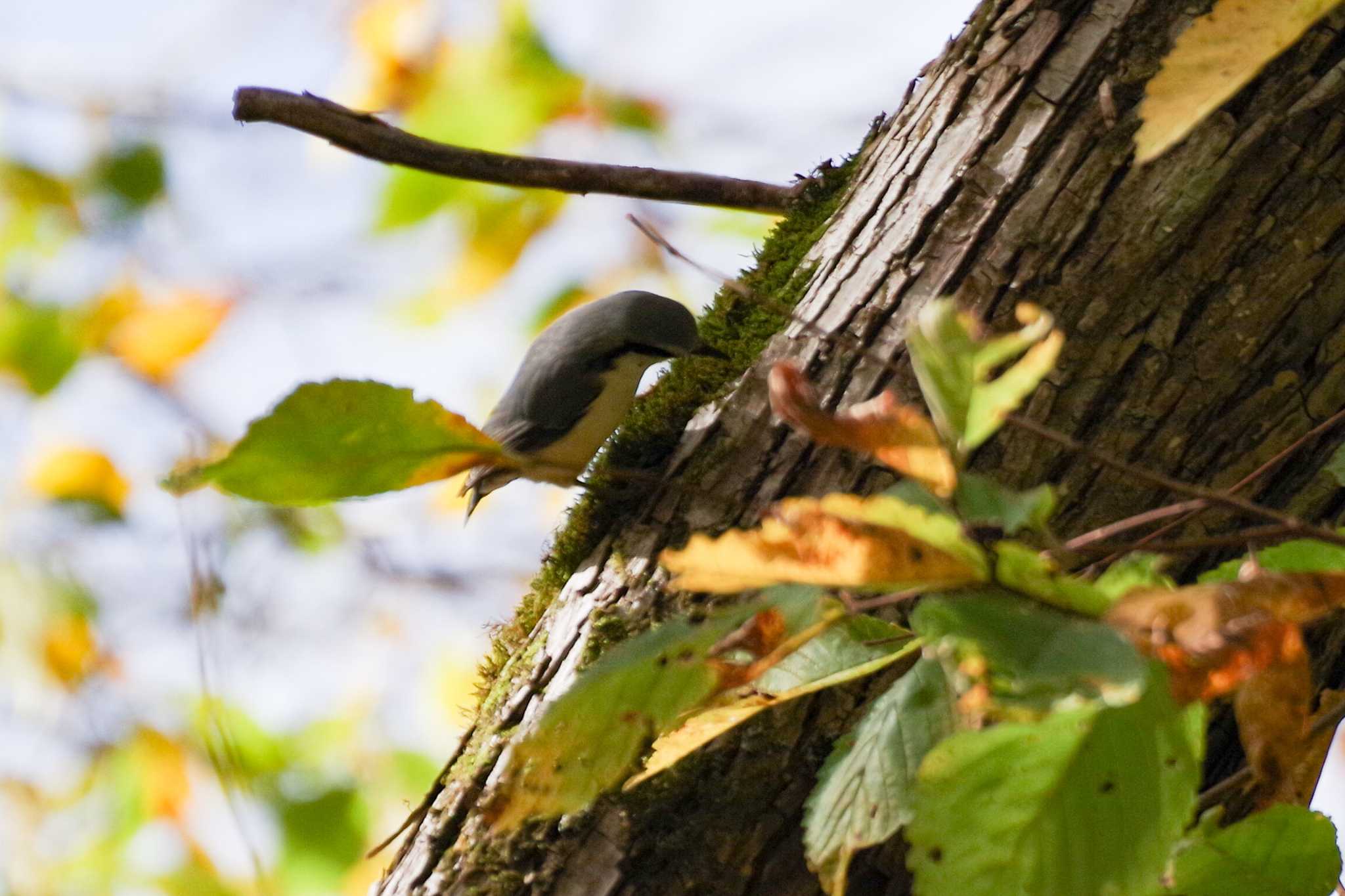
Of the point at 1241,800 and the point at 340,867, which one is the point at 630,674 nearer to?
the point at 1241,800

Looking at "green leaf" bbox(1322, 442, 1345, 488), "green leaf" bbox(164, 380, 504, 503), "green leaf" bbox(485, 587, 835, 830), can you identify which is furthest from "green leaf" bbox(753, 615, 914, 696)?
"green leaf" bbox(1322, 442, 1345, 488)

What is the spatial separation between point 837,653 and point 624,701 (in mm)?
211

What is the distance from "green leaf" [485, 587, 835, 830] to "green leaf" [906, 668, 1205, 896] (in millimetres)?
148

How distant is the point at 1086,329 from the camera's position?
1.39 metres

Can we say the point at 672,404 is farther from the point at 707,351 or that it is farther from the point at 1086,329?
the point at 1086,329

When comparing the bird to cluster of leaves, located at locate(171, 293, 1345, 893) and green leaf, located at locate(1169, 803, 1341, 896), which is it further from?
green leaf, located at locate(1169, 803, 1341, 896)

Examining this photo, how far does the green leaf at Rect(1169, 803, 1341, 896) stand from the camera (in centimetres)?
88

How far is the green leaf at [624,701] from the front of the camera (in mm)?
771

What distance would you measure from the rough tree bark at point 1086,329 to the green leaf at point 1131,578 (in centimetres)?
69

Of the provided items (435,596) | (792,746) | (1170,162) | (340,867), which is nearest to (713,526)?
(792,746)

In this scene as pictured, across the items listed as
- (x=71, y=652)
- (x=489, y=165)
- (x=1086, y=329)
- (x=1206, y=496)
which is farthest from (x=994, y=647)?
(x=71, y=652)

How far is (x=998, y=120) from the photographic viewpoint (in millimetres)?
1496

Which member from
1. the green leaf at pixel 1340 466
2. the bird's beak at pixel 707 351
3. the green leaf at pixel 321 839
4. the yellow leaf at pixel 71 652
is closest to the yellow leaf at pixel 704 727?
the green leaf at pixel 1340 466

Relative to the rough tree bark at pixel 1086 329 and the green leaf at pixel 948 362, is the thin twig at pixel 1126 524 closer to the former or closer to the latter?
the green leaf at pixel 948 362
